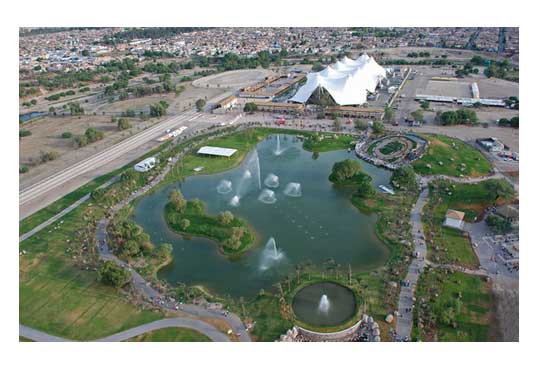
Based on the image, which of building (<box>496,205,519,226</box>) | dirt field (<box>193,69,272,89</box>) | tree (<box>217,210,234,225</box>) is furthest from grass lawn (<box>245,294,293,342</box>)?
dirt field (<box>193,69,272,89</box>)

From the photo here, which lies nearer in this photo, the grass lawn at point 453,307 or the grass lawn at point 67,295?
the grass lawn at point 453,307

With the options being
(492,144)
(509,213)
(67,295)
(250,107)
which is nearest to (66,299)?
(67,295)

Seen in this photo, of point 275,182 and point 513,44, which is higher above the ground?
point 513,44

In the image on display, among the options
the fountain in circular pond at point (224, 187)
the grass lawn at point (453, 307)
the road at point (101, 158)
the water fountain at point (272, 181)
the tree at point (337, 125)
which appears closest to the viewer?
the grass lawn at point (453, 307)

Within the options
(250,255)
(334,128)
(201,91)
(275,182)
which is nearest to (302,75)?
(201,91)

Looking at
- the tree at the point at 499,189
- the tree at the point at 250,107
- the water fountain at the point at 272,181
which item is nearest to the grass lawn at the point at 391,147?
the tree at the point at 499,189

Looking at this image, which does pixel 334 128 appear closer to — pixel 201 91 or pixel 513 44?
pixel 201 91

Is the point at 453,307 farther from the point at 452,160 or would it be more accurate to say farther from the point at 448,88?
the point at 448,88

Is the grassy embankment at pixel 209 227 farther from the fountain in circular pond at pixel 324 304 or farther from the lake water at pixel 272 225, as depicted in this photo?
the fountain in circular pond at pixel 324 304
